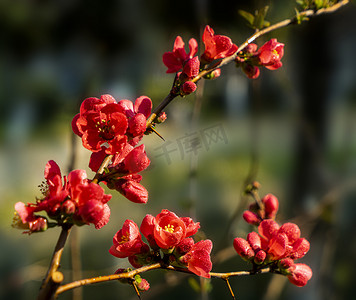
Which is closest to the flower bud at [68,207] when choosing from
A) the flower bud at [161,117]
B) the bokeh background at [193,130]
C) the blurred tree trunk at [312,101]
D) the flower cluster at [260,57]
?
the flower bud at [161,117]

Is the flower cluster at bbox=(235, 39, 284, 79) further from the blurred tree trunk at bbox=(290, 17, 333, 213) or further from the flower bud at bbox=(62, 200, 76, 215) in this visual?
the blurred tree trunk at bbox=(290, 17, 333, 213)

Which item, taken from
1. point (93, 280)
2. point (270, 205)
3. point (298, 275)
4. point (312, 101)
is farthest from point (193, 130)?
point (312, 101)

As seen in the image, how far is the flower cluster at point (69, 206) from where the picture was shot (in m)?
0.24

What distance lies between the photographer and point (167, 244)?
28 cm

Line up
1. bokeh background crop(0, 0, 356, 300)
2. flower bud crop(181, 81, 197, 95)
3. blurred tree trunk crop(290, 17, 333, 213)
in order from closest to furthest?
flower bud crop(181, 81, 197, 95) < bokeh background crop(0, 0, 356, 300) < blurred tree trunk crop(290, 17, 333, 213)

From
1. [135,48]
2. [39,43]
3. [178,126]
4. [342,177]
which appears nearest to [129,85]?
[135,48]

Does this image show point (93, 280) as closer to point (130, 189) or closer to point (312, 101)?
point (130, 189)

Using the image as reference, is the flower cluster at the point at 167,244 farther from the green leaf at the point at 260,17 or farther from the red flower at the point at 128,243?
the green leaf at the point at 260,17

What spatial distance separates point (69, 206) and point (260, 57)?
230 mm

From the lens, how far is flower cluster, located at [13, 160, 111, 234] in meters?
0.24

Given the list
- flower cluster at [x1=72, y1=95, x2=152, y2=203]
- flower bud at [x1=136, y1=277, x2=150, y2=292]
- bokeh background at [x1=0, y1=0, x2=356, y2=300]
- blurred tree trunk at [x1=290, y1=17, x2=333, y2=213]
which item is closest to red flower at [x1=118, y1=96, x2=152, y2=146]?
flower cluster at [x1=72, y1=95, x2=152, y2=203]

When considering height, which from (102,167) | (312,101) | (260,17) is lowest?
(102,167)

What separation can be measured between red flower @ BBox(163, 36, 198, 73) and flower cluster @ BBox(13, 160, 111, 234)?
0.16 metres

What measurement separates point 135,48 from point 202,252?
4.03m
